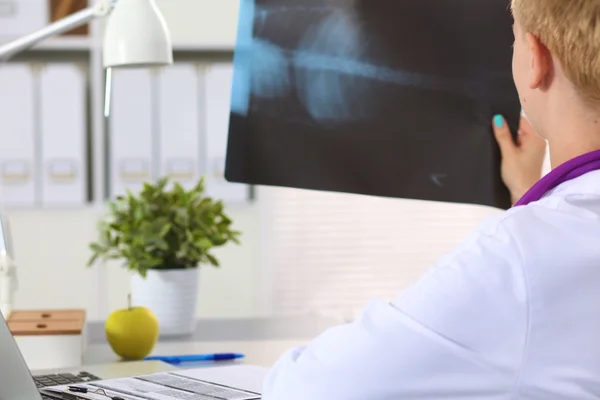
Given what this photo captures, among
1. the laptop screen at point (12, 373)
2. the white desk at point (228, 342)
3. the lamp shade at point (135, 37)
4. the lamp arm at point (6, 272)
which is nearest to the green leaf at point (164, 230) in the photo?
the white desk at point (228, 342)

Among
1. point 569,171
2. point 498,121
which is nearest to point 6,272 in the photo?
point 498,121

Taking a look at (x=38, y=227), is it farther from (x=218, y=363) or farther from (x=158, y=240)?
(x=218, y=363)

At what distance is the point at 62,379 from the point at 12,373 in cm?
27

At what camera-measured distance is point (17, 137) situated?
10.1 ft

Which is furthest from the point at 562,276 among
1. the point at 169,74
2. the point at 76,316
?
the point at 169,74

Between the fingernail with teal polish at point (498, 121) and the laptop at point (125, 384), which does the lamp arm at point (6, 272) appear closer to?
the laptop at point (125, 384)

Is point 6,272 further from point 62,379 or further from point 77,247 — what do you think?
point 77,247

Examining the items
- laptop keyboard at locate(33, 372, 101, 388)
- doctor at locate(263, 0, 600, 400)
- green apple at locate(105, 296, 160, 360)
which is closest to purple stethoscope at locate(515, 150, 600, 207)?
doctor at locate(263, 0, 600, 400)

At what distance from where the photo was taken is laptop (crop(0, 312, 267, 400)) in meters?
1.00

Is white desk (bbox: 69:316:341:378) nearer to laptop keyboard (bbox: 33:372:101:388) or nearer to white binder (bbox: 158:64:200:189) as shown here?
laptop keyboard (bbox: 33:372:101:388)

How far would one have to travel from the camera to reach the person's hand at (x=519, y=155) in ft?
5.22

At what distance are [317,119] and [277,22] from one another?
179 mm

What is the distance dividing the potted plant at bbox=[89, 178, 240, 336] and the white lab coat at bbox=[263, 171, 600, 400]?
1.15 m

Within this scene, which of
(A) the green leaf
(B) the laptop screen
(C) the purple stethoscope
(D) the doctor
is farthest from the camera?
(A) the green leaf
